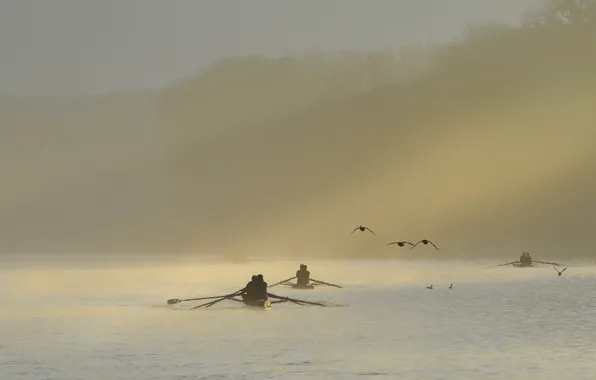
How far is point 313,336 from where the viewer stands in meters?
55.6

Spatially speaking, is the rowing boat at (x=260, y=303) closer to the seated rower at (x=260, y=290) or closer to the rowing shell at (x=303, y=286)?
the seated rower at (x=260, y=290)

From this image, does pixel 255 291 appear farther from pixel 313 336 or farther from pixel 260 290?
pixel 313 336

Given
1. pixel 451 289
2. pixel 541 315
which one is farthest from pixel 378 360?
pixel 451 289

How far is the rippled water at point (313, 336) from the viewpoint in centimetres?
4234

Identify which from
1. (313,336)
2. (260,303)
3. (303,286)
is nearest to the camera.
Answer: (313,336)

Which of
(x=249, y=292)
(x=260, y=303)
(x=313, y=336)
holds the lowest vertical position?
(x=313, y=336)

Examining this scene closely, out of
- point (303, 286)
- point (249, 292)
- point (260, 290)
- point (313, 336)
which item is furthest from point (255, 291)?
point (303, 286)

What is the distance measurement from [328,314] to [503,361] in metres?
25.5

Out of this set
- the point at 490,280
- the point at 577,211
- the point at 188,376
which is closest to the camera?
the point at 188,376

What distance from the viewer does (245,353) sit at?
48.1m

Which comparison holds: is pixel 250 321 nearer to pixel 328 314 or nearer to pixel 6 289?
pixel 328 314

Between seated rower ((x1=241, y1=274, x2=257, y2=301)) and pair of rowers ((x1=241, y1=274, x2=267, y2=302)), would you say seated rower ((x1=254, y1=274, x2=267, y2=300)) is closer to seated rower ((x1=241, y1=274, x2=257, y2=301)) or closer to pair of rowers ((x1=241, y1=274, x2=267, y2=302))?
pair of rowers ((x1=241, y1=274, x2=267, y2=302))

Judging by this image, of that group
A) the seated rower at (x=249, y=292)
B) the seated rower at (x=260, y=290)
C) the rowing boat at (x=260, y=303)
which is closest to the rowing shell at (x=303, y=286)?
the seated rower at (x=249, y=292)

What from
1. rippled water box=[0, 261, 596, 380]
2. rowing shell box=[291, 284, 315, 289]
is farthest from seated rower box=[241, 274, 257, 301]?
rowing shell box=[291, 284, 315, 289]
